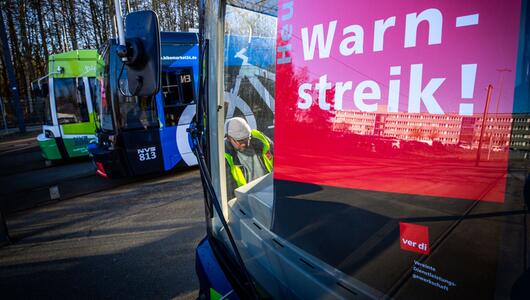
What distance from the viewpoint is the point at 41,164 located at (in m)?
9.48

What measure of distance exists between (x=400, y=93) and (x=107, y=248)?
4259mm

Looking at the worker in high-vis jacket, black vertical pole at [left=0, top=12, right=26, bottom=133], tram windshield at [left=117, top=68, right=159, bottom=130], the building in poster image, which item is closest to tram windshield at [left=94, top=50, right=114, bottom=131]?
tram windshield at [left=117, top=68, right=159, bottom=130]

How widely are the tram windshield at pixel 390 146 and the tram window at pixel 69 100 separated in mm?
9554

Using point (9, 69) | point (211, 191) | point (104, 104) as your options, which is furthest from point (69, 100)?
point (211, 191)

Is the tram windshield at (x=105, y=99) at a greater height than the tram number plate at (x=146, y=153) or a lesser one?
greater

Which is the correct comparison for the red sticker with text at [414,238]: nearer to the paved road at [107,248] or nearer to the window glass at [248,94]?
the window glass at [248,94]

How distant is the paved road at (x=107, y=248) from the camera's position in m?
3.13

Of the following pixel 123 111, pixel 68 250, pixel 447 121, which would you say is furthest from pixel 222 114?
pixel 123 111

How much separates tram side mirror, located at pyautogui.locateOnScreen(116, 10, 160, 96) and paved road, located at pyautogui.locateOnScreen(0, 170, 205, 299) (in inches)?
87.2

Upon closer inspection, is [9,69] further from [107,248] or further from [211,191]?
[211,191]

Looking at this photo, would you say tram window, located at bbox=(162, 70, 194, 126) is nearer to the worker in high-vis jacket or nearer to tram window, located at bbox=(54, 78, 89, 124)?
tram window, located at bbox=(54, 78, 89, 124)

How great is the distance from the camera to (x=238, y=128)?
1590mm

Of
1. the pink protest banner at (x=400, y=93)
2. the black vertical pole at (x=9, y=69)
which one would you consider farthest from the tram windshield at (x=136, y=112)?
the black vertical pole at (x=9, y=69)

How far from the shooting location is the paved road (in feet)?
10.3
